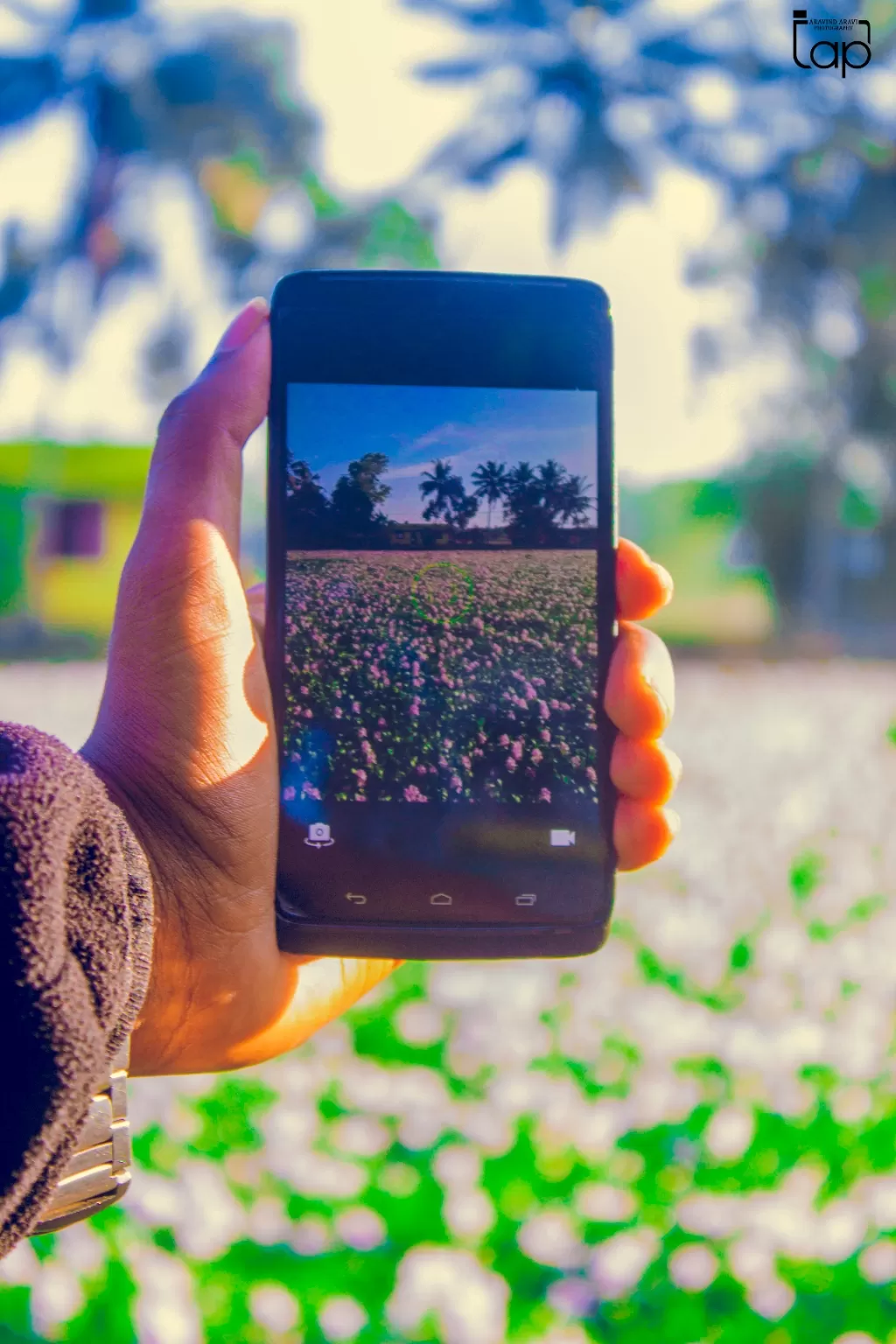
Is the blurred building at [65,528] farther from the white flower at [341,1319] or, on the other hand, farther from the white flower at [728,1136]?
the white flower at [341,1319]

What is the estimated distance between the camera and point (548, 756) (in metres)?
1.28

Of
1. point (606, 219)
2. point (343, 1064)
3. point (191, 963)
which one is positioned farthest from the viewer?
point (606, 219)

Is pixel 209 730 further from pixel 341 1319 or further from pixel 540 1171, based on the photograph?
pixel 540 1171

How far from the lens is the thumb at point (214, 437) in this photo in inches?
48.4

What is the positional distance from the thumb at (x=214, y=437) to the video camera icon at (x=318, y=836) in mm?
275

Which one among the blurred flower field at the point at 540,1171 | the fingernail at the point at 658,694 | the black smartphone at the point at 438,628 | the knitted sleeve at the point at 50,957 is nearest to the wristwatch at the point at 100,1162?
the knitted sleeve at the point at 50,957

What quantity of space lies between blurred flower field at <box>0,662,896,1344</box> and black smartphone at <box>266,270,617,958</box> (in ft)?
1.71

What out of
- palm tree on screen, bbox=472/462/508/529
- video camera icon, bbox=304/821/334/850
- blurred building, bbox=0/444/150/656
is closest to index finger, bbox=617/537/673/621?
palm tree on screen, bbox=472/462/508/529

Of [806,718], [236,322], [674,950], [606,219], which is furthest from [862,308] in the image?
[236,322]

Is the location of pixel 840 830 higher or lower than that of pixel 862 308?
lower

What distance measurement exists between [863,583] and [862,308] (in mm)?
4034

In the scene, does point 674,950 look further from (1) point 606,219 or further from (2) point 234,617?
(1) point 606,219

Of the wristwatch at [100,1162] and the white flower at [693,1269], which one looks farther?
the white flower at [693,1269]

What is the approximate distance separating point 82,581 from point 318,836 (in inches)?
668
